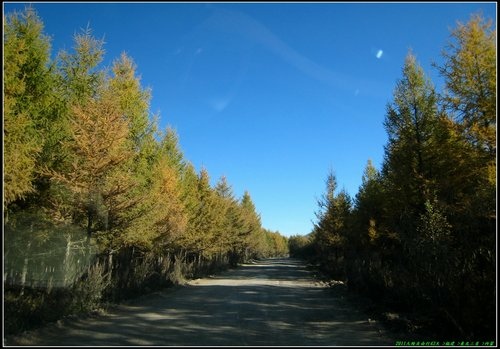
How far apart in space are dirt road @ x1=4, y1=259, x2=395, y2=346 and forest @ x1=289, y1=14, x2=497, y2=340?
1.72m

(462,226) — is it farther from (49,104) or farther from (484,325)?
(49,104)

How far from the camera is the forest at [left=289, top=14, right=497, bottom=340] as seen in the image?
983cm

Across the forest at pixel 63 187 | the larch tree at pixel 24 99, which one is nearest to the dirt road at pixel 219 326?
the forest at pixel 63 187

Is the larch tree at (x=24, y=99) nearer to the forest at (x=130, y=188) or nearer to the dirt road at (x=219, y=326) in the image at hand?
the forest at (x=130, y=188)

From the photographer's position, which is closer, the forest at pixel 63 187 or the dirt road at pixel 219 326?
the dirt road at pixel 219 326

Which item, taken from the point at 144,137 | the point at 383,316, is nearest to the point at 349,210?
the point at 144,137

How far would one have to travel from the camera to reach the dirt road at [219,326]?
934 cm

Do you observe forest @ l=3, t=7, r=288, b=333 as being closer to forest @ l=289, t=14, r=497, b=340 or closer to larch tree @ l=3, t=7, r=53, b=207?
larch tree @ l=3, t=7, r=53, b=207

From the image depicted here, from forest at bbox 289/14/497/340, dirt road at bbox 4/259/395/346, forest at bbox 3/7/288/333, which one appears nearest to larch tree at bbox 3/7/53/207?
forest at bbox 3/7/288/333

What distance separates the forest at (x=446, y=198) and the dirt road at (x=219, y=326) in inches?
67.8

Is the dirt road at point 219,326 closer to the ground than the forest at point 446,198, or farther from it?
closer to the ground

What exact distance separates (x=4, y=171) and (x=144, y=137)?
1193 centimetres

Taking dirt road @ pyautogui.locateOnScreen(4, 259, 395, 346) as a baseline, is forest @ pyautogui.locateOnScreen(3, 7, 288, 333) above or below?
above

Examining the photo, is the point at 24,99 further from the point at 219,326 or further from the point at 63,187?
the point at 219,326
